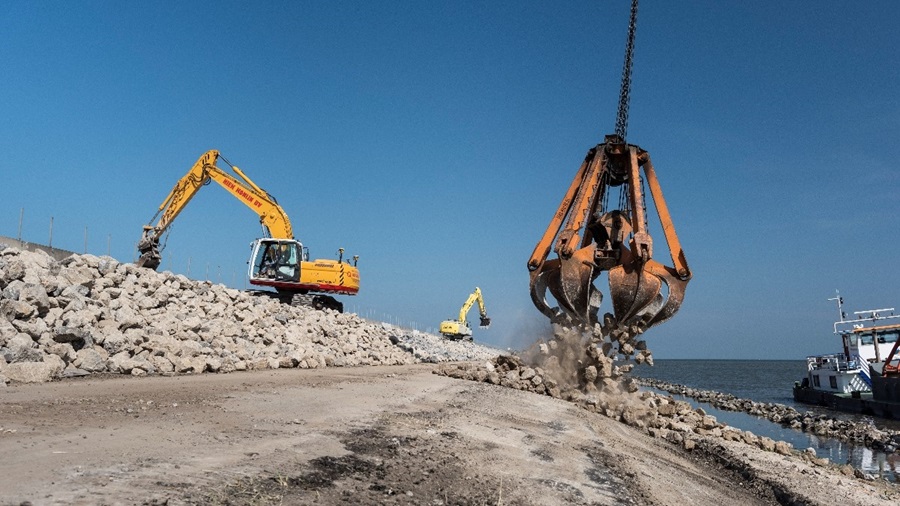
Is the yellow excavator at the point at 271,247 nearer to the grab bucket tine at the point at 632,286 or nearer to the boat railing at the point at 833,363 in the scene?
the grab bucket tine at the point at 632,286

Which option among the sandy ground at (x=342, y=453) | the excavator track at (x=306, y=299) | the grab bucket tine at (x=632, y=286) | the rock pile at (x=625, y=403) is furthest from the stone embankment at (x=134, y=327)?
the grab bucket tine at (x=632, y=286)

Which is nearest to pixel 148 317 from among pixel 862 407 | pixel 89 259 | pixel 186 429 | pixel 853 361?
pixel 89 259

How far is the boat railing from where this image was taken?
30728mm

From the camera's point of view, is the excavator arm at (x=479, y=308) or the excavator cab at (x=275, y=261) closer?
the excavator cab at (x=275, y=261)

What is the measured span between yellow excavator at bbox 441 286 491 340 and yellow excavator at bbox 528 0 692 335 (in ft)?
133

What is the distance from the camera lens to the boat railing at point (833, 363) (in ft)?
101

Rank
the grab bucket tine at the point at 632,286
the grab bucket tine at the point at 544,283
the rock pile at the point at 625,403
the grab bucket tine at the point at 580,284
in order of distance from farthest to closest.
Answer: the grab bucket tine at the point at 544,283 < the grab bucket tine at the point at 580,284 < the rock pile at the point at 625,403 < the grab bucket tine at the point at 632,286

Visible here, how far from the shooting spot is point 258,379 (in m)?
10.7

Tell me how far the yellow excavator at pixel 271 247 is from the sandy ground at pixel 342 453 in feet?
A: 38.9

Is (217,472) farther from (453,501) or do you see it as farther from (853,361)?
(853,361)

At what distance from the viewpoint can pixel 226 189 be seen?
76.5 feet

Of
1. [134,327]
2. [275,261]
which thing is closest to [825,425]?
[275,261]

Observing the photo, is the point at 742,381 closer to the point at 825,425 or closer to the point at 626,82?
the point at 825,425

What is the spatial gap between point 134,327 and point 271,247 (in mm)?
10583
